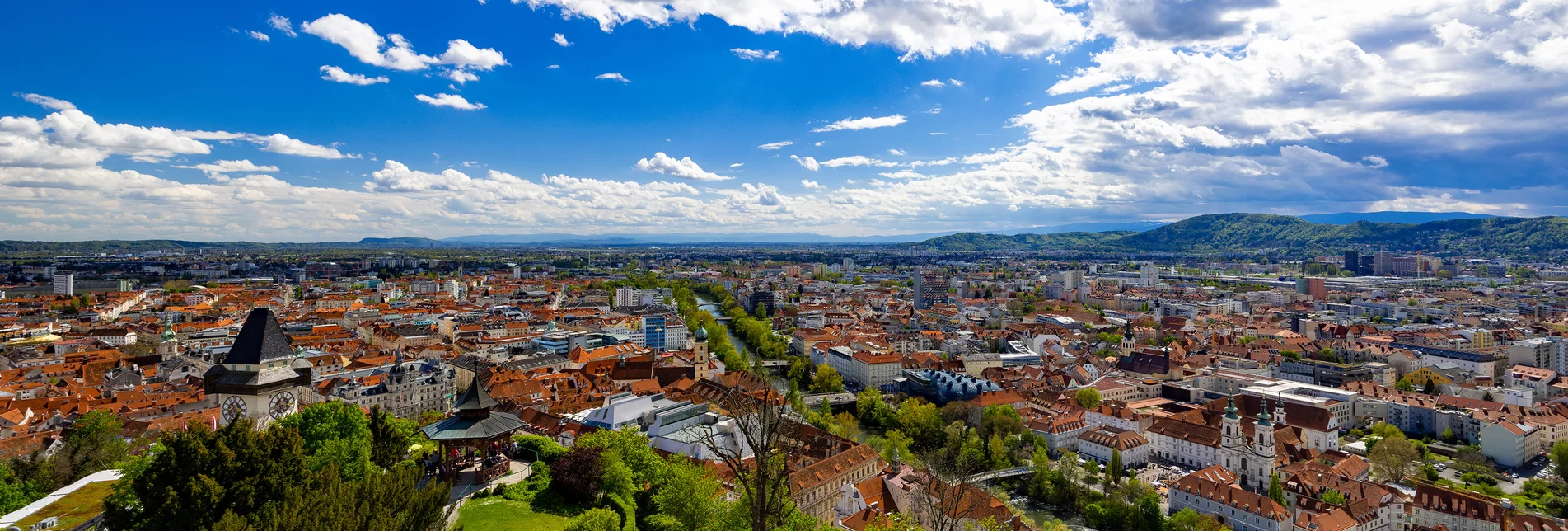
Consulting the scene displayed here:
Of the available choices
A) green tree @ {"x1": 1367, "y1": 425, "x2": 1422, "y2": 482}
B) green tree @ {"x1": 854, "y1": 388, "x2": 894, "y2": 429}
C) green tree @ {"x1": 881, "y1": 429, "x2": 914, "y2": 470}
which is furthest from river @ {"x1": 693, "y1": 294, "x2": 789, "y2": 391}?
green tree @ {"x1": 1367, "y1": 425, "x2": 1422, "y2": 482}

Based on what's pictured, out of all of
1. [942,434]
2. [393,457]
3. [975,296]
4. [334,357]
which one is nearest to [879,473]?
[942,434]

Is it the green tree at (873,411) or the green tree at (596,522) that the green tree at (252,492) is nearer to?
the green tree at (596,522)

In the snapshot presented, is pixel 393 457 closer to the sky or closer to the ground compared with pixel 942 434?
closer to the sky

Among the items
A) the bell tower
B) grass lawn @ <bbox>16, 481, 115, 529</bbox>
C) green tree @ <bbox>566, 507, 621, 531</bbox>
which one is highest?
green tree @ <bbox>566, 507, 621, 531</bbox>

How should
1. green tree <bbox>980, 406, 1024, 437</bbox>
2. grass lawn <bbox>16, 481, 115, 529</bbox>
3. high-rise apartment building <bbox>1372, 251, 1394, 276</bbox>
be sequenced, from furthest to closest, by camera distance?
high-rise apartment building <bbox>1372, 251, 1394, 276</bbox> < green tree <bbox>980, 406, 1024, 437</bbox> < grass lawn <bbox>16, 481, 115, 529</bbox>

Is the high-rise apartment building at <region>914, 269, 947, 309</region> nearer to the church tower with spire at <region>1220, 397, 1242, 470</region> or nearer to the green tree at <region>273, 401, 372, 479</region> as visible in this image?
the church tower with spire at <region>1220, 397, 1242, 470</region>

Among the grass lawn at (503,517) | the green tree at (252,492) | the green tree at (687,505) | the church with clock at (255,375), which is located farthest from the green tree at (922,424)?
the church with clock at (255,375)

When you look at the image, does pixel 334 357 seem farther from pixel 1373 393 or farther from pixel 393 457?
pixel 1373 393
